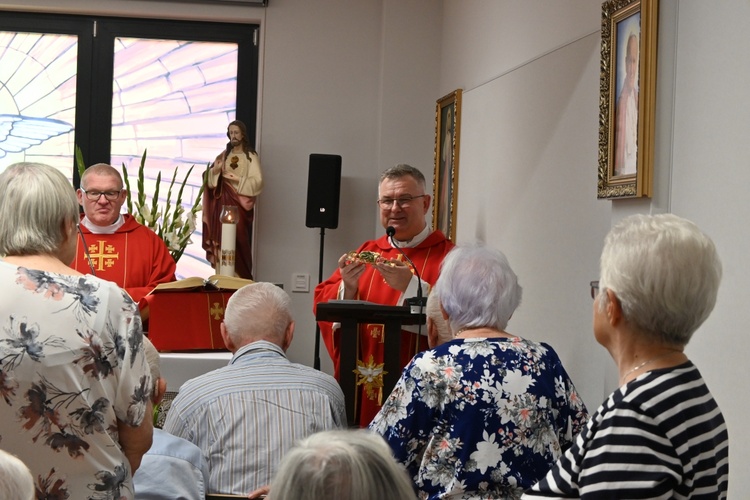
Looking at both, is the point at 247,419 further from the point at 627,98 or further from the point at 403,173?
the point at 403,173

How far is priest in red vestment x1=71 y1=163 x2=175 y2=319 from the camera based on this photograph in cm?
492

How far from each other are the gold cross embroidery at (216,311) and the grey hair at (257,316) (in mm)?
1741

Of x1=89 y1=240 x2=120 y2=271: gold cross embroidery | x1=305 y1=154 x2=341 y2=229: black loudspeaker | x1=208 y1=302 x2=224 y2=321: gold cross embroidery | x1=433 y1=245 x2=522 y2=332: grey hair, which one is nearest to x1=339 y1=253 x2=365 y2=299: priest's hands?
x1=208 y1=302 x2=224 y2=321: gold cross embroidery

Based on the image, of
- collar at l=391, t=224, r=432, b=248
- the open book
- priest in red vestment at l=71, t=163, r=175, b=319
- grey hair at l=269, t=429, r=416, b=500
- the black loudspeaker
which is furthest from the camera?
the black loudspeaker

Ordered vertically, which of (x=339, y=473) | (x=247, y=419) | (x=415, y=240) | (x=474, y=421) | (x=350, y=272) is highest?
(x=415, y=240)

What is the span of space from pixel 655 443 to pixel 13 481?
0.89 metres

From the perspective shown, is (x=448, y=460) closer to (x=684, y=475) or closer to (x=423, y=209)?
(x=684, y=475)

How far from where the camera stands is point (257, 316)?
2.71 metres

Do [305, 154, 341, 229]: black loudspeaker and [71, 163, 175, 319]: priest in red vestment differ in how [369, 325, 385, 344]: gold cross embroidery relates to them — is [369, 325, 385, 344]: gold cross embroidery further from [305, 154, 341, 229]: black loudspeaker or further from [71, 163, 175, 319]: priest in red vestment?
[305, 154, 341, 229]: black loudspeaker

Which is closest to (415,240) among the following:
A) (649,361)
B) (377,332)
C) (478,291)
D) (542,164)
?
(377,332)

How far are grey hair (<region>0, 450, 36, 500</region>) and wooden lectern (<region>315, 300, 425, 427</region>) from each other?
1.79 metres

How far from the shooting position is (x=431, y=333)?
2.48m

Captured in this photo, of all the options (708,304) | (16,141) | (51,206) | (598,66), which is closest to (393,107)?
(16,141)

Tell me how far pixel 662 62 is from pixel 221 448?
5.11 feet
